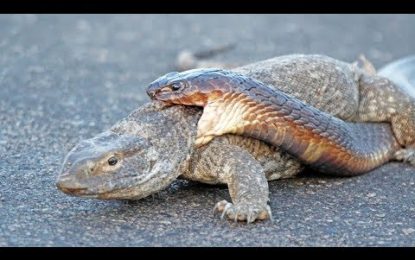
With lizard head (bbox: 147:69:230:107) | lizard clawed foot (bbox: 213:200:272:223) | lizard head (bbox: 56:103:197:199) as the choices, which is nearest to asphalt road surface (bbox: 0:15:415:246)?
lizard clawed foot (bbox: 213:200:272:223)

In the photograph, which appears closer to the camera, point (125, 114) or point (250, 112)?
point (250, 112)

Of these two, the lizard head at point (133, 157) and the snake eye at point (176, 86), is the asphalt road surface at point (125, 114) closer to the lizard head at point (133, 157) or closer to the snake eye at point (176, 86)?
the lizard head at point (133, 157)

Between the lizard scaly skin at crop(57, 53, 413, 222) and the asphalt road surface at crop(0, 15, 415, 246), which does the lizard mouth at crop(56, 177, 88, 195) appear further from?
the asphalt road surface at crop(0, 15, 415, 246)

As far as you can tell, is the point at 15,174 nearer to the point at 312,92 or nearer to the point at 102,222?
the point at 102,222

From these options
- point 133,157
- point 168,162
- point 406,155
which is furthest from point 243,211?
point 406,155

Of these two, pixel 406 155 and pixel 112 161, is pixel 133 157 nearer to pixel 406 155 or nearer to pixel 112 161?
pixel 112 161

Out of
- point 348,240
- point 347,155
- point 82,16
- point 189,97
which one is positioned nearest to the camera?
point 348,240

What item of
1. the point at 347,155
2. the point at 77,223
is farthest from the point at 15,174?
the point at 347,155
